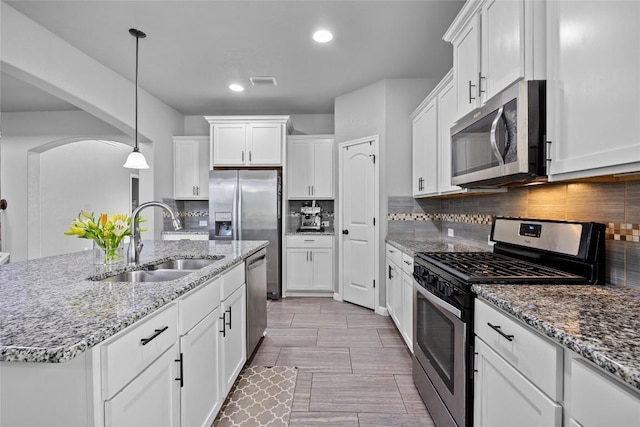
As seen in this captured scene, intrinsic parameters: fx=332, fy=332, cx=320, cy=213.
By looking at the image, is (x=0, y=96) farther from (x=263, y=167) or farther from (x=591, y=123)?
(x=591, y=123)

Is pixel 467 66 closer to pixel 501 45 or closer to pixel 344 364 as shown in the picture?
pixel 501 45

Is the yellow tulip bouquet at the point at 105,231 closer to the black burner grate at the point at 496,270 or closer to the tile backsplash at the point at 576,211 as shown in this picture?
the black burner grate at the point at 496,270

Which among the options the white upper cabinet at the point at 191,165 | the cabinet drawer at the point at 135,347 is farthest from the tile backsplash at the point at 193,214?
the cabinet drawer at the point at 135,347

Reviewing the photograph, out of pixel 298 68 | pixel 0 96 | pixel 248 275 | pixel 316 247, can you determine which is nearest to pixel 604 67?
pixel 248 275

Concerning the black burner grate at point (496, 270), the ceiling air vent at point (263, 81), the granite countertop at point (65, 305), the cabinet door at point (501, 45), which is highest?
the ceiling air vent at point (263, 81)

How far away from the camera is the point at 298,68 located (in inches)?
142

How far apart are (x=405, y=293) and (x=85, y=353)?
240cm

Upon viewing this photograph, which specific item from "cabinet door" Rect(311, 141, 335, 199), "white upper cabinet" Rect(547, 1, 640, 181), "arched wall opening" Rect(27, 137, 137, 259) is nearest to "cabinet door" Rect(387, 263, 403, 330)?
"cabinet door" Rect(311, 141, 335, 199)

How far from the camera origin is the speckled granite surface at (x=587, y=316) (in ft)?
2.39

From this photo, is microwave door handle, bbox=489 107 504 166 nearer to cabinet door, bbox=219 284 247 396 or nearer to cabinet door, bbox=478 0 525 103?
cabinet door, bbox=478 0 525 103

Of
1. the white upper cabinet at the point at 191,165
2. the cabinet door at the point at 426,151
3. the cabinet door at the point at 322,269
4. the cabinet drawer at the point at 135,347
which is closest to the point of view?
the cabinet drawer at the point at 135,347

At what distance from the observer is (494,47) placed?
5.49 ft

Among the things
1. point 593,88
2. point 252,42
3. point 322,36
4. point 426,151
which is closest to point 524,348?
point 593,88

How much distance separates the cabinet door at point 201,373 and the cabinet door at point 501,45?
186cm
